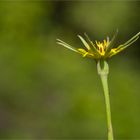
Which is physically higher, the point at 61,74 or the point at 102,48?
the point at 61,74

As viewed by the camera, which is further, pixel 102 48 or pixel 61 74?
pixel 61 74

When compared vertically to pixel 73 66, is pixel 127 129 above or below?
below

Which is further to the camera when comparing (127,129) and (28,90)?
(28,90)

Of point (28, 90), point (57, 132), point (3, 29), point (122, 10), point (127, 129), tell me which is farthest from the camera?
point (122, 10)

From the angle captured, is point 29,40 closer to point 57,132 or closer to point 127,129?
point 57,132

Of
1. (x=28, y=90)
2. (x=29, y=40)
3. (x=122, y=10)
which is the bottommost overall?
(x=28, y=90)

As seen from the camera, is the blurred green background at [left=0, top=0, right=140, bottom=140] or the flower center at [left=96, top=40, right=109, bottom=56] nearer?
the flower center at [left=96, top=40, right=109, bottom=56]

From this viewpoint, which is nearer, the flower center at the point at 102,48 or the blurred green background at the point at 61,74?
the flower center at the point at 102,48

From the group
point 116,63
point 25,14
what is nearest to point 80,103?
point 116,63
